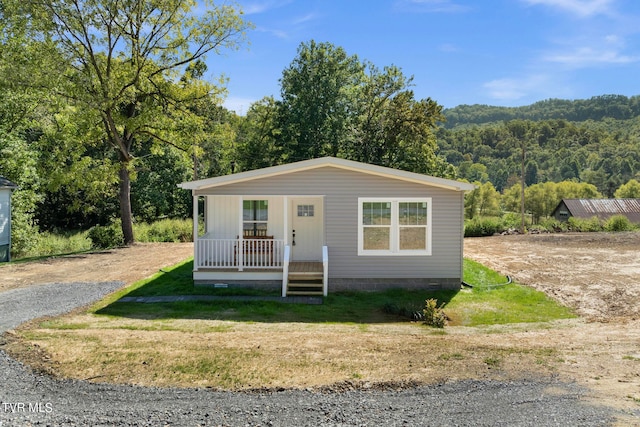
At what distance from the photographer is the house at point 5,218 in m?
17.5

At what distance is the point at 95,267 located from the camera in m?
14.8

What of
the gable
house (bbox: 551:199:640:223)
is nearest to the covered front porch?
the gable

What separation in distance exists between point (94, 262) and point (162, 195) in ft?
59.0

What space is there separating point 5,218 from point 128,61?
26.3 ft

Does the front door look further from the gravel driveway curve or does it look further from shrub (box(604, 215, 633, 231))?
shrub (box(604, 215, 633, 231))

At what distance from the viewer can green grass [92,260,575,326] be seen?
9672 millimetres

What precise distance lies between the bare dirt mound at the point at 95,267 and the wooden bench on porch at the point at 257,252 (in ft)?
10.3

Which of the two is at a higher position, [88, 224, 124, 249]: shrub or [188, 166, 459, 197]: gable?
[188, 166, 459, 197]: gable

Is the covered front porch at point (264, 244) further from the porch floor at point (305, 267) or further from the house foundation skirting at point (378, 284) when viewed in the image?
the house foundation skirting at point (378, 284)

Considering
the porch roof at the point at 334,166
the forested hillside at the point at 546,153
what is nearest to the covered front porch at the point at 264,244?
the porch roof at the point at 334,166

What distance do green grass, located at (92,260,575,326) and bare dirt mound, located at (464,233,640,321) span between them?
2.91 feet

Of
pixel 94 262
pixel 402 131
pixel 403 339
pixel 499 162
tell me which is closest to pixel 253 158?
pixel 402 131

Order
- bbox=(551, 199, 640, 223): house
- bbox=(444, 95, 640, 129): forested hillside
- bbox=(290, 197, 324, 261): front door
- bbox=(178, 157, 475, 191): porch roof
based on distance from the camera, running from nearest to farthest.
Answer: bbox=(178, 157, 475, 191): porch roof → bbox=(290, 197, 324, 261): front door → bbox=(551, 199, 640, 223): house → bbox=(444, 95, 640, 129): forested hillside

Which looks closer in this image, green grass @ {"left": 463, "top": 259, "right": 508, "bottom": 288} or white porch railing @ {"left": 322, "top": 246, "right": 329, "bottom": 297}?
white porch railing @ {"left": 322, "top": 246, "right": 329, "bottom": 297}
